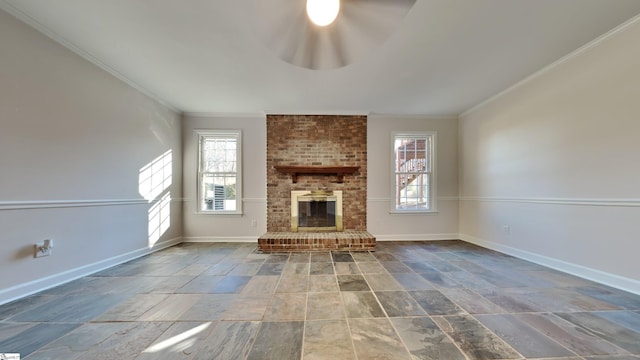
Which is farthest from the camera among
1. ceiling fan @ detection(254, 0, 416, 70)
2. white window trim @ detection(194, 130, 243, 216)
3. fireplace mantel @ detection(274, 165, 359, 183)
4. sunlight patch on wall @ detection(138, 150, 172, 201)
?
white window trim @ detection(194, 130, 243, 216)

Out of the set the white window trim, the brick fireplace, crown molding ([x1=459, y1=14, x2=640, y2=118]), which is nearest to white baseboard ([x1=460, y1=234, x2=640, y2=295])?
the brick fireplace

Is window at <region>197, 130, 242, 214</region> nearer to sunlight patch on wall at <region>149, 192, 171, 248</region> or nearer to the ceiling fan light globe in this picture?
sunlight patch on wall at <region>149, 192, 171, 248</region>

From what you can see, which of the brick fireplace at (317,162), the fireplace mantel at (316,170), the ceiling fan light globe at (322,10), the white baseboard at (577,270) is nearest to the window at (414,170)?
the brick fireplace at (317,162)

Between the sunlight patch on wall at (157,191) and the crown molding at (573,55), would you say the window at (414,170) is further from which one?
the sunlight patch on wall at (157,191)

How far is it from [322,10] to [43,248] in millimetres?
3260

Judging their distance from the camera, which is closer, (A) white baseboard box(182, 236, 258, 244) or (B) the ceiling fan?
(B) the ceiling fan

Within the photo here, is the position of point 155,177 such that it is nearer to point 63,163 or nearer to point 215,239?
point 63,163

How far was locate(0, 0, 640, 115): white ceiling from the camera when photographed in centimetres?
196

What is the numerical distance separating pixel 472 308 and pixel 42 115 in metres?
4.30

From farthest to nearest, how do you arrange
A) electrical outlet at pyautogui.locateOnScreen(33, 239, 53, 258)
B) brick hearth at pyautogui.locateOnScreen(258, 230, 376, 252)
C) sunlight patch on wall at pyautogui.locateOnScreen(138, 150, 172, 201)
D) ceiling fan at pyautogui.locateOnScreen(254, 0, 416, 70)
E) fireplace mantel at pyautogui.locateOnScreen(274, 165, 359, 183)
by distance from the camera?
fireplace mantel at pyautogui.locateOnScreen(274, 165, 359, 183) → brick hearth at pyautogui.locateOnScreen(258, 230, 376, 252) → sunlight patch on wall at pyautogui.locateOnScreen(138, 150, 172, 201) → electrical outlet at pyautogui.locateOnScreen(33, 239, 53, 258) → ceiling fan at pyautogui.locateOnScreen(254, 0, 416, 70)

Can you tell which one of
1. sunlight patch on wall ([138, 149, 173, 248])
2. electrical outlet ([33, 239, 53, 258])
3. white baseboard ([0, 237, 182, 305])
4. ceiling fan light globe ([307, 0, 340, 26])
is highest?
ceiling fan light globe ([307, 0, 340, 26])

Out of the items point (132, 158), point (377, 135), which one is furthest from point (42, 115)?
point (377, 135)

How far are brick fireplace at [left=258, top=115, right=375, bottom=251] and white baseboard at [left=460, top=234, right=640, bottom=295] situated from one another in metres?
2.26

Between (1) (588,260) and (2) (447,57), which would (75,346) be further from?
(1) (588,260)
